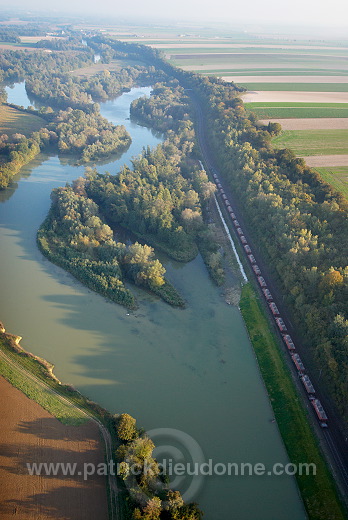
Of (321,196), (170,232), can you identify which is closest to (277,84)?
(321,196)

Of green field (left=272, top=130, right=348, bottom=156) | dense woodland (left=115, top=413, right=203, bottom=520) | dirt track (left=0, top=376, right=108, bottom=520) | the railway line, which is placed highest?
green field (left=272, top=130, right=348, bottom=156)

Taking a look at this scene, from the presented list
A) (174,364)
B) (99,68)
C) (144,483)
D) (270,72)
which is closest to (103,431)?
(144,483)

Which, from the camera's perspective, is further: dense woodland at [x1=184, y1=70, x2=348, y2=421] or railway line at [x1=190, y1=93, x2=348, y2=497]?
dense woodland at [x1=184, y1=70, x2=348, y2=421]

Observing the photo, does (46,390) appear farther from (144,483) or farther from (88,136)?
(88,136)

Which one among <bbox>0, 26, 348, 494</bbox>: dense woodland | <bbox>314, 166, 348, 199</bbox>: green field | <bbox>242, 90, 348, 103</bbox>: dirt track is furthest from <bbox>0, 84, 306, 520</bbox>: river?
<bbox>242, 90, 348, 103</bbox>: dirt track

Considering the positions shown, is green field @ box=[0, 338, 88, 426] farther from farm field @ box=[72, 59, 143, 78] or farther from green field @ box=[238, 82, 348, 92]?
farm field @ box=[72, 59, 143, 78]

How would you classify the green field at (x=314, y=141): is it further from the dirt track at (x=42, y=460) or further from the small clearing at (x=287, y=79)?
the dirt track at (x=42, y=460)
